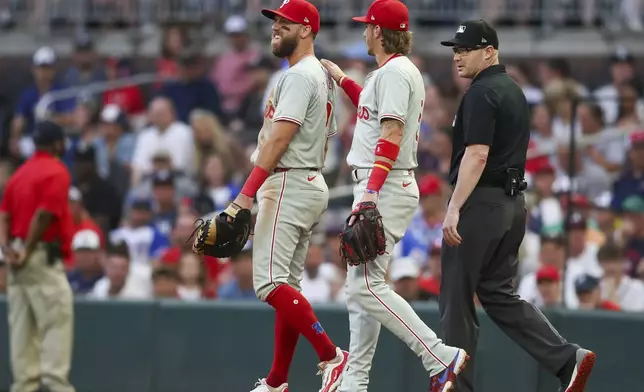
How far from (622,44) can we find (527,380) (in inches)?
263

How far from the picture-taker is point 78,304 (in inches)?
426

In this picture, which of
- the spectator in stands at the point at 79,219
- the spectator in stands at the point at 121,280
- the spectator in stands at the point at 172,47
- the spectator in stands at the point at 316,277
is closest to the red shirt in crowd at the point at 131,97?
the spectator in stands at the point at 172,47

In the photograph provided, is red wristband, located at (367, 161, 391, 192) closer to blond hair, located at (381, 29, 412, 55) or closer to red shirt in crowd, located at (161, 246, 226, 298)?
blond hair, located at (381, 29, 412, 55)

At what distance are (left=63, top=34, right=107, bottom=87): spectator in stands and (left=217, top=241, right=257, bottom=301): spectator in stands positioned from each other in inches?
220

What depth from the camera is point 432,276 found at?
11.2 m

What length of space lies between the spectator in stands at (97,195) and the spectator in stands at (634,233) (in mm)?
5323

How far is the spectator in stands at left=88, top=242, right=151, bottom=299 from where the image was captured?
39.0 feet

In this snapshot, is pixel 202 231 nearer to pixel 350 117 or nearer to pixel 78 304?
pixel 78 304

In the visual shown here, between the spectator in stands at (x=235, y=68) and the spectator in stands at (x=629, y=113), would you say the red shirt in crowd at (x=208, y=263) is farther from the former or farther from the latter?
the spectator in stands at (x=629, y=113)

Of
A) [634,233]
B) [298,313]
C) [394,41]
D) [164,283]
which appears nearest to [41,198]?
[164,283]

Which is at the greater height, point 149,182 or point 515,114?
point 515,114

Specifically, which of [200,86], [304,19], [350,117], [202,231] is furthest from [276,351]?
[200,86]

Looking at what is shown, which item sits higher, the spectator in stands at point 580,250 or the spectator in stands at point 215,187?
the spectator in stands at point 580,250

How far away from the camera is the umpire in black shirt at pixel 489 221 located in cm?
731
